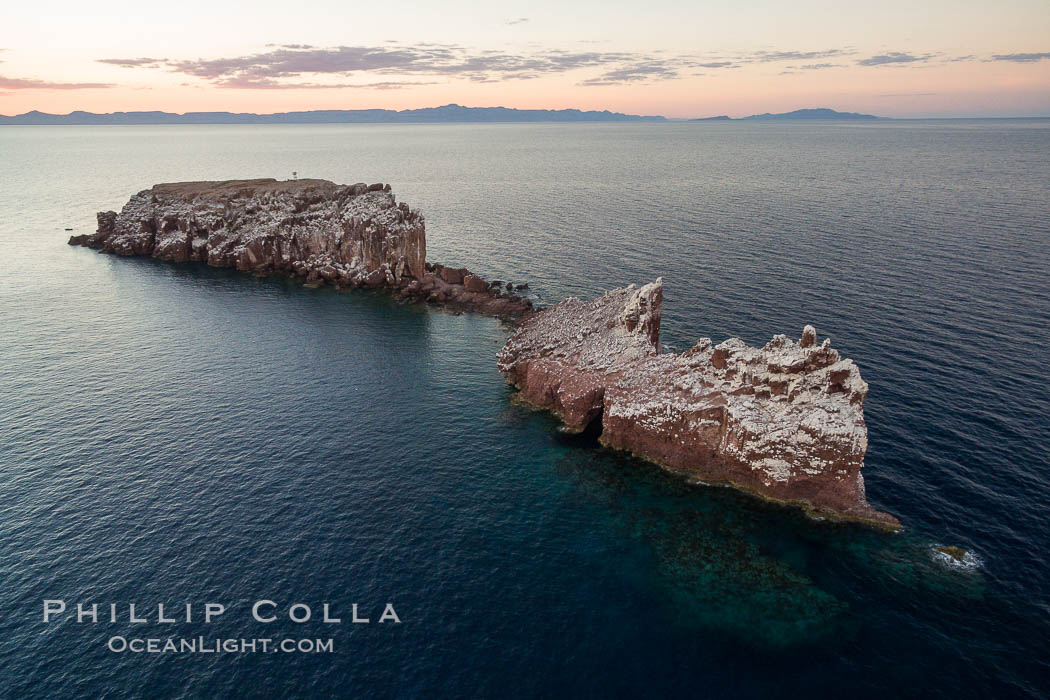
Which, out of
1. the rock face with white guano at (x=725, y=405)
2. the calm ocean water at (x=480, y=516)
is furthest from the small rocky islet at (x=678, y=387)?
the calm ocean water at (x=480, y=516)

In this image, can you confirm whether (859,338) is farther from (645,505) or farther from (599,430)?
(645,505)

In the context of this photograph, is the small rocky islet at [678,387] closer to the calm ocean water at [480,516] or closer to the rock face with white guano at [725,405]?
the rock face with white guano at [725,405]

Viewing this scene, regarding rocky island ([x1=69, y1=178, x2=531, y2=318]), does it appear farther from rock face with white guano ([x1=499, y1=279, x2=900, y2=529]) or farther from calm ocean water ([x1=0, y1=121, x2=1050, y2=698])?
rock face with white guano ([x1=499, y1=279, x2=900, y2=529])

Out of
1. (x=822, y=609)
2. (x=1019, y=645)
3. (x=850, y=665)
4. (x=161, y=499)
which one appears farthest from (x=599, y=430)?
(x=161, y=499)

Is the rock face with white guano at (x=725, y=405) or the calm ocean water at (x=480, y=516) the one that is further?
the rock face with white guano at (x=725, y=405)

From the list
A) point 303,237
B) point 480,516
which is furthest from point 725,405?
point 303,237

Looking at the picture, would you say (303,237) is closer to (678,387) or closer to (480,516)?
(480,516)
